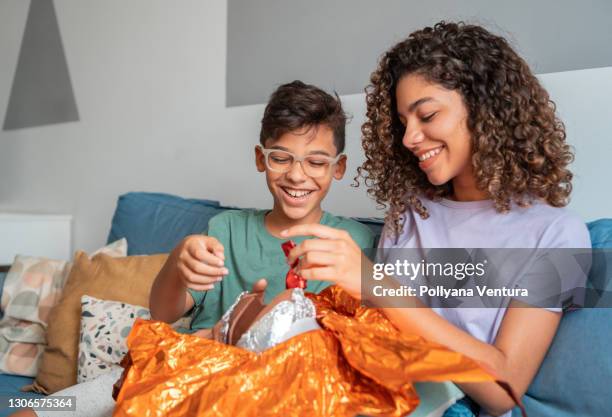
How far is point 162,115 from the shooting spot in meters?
2.36

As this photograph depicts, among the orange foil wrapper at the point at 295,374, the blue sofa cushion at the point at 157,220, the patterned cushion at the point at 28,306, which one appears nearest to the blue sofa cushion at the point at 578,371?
the orange foil wrapper at the point at 295,374

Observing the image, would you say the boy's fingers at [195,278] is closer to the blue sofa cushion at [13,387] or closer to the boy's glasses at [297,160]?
the boy's glasses at [297,160]

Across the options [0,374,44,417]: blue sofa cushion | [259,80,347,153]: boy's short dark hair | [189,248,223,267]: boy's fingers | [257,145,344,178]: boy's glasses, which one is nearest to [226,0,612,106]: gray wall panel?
[259,80,347,153]: boy's short dark hair

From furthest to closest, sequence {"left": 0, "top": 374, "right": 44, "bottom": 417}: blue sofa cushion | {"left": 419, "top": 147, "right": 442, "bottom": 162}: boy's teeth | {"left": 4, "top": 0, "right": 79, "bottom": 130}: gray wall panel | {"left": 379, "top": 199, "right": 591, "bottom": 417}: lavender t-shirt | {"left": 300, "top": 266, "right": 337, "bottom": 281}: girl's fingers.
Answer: {"left": 4, "top": 0, "right": 79, "bottom": 130}: gray wall panel, {"left": 0, "top": 374, "right": 44, "bottom": 417}: blue sofa cushion, {"left": 419, "top": 147, "right": 442, "bottom": 162}: boy's teeth, {"left": 379, "top": 199, "right": 591, "bottom": 417}: lavender t-shirt, {"left": 300, "top": 266, "right": 337, "bottom": 281}: girl's fingers

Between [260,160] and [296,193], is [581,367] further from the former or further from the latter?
[260,160]

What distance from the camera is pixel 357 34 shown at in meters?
1.77

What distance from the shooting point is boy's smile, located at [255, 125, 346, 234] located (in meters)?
1.28

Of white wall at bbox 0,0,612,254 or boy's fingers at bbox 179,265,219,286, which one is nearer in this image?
boy's fingers at bbox 179,265,219,286

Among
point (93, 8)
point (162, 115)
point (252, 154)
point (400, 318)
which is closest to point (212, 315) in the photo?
point (400, 318)

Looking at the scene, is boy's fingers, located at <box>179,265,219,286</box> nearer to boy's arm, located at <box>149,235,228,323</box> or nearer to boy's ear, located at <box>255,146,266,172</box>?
boy's arm, located at <box>149,235,228,323</box>

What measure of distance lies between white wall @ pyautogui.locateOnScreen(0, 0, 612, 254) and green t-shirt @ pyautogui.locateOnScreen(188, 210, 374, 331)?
1.30 feet

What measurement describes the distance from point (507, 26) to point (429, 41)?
1.39ft

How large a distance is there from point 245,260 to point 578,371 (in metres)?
0.73

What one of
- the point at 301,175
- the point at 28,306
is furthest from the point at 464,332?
the point at 28,306
